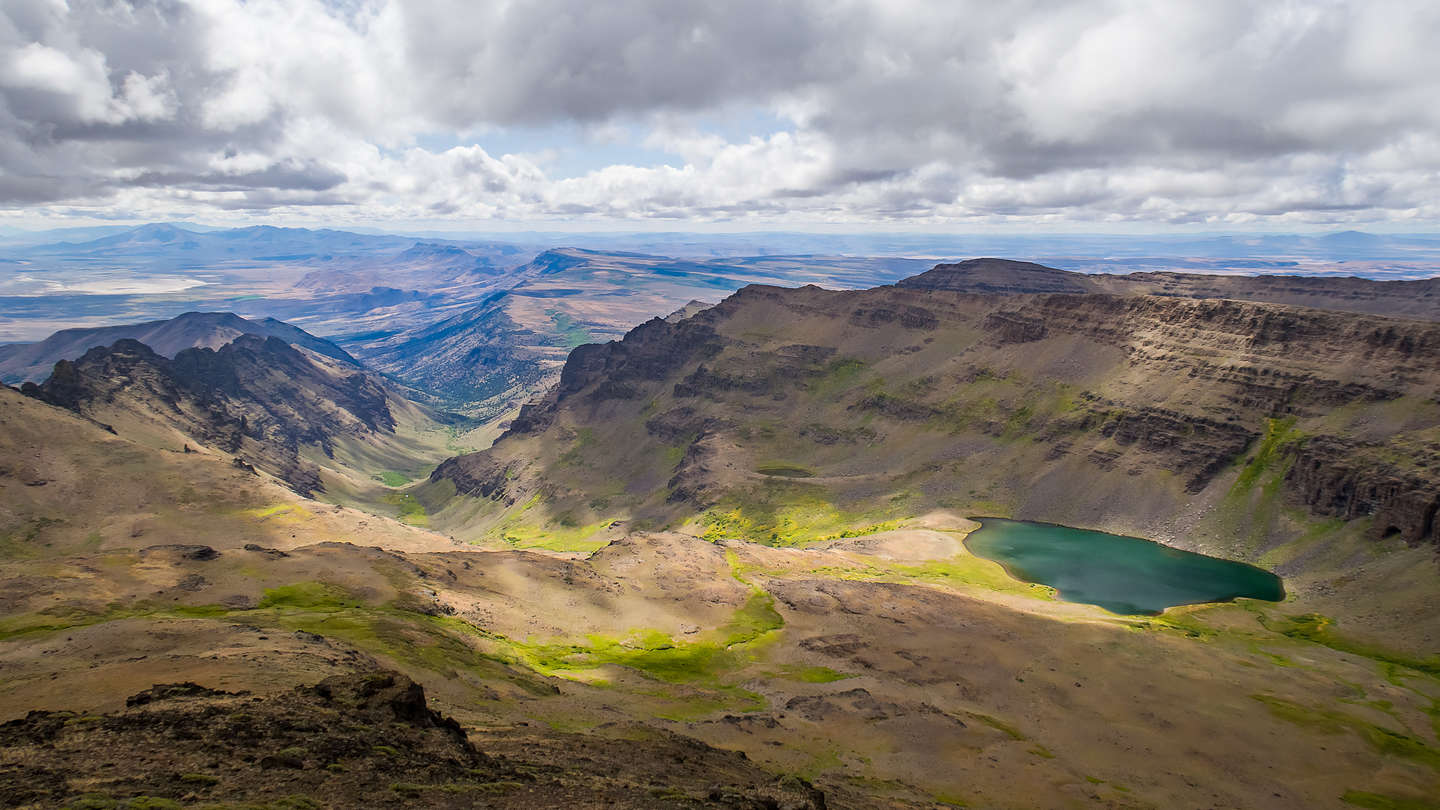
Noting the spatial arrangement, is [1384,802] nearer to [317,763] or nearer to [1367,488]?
[317,763]

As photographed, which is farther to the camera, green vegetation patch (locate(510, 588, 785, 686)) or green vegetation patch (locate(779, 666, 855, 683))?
green vegetation patch (locate(779, 666, 855, 683))

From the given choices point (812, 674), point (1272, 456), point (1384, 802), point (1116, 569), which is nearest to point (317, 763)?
point (812, 674)

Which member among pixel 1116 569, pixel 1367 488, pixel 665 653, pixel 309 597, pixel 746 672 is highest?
pixel 1367 488

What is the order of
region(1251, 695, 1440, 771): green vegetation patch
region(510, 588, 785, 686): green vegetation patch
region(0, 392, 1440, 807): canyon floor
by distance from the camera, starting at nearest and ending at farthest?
region(0, 392, 1440, 807): canyon floor < region(1251, 695, 1440, 771): green vegetation patch < region(510, 588, 785, 686): green vegetation patch

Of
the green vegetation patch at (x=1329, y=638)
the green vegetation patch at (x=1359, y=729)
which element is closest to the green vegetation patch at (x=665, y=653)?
the green vegetation patch at (x=1359, y=729)

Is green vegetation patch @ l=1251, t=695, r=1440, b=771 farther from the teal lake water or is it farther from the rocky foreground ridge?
the rocky foreground ridge

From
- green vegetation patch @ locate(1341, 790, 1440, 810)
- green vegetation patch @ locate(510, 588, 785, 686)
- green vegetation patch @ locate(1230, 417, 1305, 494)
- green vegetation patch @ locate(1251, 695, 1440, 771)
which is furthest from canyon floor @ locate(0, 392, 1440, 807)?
green vegetation patch @ locate(1230, 417, 1305, 494)

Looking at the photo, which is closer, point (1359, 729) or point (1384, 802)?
point (1384, 802)

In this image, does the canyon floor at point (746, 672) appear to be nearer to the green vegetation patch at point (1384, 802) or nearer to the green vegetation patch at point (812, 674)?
the green vegetation patch at point (1384, 802)

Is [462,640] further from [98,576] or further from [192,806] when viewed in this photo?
[192,806]
